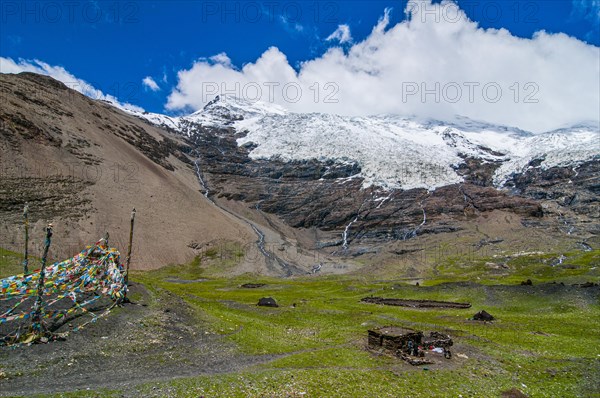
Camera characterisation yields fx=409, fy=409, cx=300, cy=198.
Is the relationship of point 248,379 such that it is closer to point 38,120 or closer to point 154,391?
point 154,391

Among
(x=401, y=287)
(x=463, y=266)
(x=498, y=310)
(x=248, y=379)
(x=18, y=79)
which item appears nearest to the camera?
(x=248, y=379)

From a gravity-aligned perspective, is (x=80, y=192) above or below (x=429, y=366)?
above

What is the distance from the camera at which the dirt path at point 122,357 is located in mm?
22594

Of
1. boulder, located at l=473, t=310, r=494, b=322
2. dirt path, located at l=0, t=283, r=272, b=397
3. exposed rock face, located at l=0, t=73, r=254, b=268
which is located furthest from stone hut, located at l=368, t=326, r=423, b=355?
exposed rock face, located at l=0, t=73, r=254, b=268

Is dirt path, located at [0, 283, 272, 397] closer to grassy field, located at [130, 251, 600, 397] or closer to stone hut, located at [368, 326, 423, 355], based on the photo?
grassy field, located at [130, 251, 600, 397]

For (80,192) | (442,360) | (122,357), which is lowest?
(442,360)

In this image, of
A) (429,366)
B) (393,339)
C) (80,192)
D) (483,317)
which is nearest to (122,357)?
(393,339)

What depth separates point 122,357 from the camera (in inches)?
1088

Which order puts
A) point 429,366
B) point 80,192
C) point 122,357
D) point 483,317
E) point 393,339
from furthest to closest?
point 80,192
point 483,317
point 393,339
point 429,366
point 122,357

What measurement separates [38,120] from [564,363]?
18703 centimetres

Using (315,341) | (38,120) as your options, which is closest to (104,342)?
(315,341)

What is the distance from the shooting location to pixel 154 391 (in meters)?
21.9

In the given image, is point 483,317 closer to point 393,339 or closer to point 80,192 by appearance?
point 393,339

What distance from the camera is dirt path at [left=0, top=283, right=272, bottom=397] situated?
74.1ft
